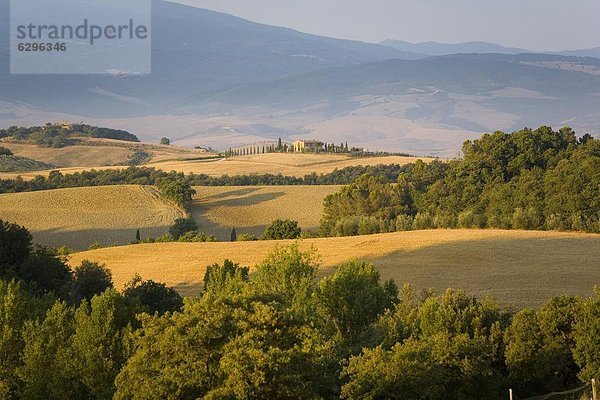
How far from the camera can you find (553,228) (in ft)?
199

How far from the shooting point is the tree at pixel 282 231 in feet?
220

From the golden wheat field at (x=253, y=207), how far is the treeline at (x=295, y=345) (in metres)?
42.5

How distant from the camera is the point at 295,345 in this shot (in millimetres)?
21844

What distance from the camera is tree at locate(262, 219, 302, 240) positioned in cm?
6719

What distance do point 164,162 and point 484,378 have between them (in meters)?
113

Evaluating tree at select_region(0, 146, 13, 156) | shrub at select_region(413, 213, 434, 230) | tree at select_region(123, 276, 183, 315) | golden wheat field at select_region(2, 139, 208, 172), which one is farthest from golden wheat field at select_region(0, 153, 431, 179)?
tree at select_region(123, 276, 183, 315)

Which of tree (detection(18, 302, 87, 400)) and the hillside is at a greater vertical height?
the hillside

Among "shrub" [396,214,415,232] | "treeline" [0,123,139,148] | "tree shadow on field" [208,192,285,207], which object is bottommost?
"shrub" [396,214,415,232]

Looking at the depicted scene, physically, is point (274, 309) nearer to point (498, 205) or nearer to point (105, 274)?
point (105, 274)

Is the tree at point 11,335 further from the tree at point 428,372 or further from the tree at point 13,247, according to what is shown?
the tree at point 13,247

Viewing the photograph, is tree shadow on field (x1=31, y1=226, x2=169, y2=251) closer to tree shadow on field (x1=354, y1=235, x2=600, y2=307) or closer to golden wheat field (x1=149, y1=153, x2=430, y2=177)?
tree shadow on field (x1=354, y1=235, x2=600, y2=307)

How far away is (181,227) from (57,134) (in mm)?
104563

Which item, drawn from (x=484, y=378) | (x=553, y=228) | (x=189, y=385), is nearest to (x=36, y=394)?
(x=189, y=385)

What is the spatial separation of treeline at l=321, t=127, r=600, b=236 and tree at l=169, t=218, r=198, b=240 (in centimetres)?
993
